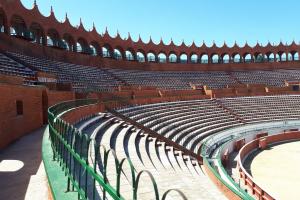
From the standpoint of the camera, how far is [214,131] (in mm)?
30172

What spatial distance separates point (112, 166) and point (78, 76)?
25.8 m

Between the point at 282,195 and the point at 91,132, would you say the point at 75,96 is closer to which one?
the point at 91,132

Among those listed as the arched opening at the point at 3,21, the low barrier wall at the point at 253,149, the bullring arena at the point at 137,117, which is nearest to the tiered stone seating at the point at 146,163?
the bullring arena at the point at 137,117

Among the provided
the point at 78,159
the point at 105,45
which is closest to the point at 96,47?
the point at 105,45

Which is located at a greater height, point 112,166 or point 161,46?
point 161,46

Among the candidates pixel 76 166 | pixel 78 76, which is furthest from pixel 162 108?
pixel 76 166

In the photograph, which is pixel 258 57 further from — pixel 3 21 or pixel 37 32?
pixel 3 21

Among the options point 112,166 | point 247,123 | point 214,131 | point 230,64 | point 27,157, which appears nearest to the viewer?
point 112,166

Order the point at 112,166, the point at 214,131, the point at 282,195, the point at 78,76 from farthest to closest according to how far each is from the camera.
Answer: the point at 78,76 < the point at 214,131 < the point at 282,195 < the point at 112,166

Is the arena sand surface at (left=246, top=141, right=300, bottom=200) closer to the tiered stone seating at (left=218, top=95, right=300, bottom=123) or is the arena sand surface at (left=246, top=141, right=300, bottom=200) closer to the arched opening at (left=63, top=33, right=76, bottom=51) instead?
the tiered stone seating at (left=218, top=95, right=300, bottom=123)

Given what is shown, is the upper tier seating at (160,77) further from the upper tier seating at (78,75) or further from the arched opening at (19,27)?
the arched opening at (19,27)

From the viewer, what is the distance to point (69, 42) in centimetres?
4353

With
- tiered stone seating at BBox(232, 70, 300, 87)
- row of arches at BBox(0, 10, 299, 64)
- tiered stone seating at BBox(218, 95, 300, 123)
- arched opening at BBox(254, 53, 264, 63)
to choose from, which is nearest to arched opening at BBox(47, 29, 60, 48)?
row of arches at BBox(0, 10, 299, 64)

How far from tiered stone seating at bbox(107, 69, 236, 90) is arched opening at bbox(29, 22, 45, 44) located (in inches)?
426
